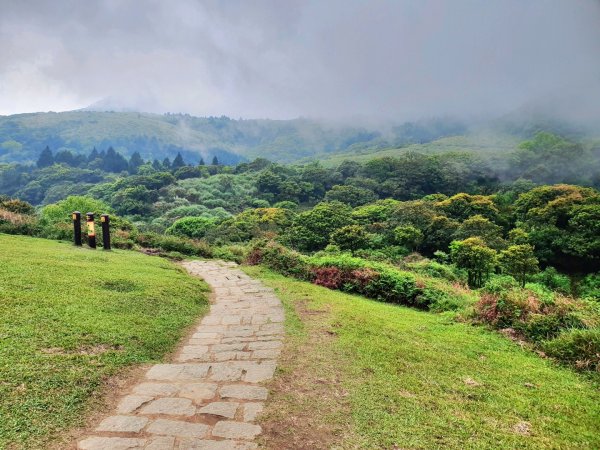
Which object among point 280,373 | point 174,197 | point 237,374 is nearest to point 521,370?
point 280,373

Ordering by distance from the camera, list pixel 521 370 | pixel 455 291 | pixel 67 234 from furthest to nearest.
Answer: pixel 67 234 < pixel 455 291 < pixel 521 370

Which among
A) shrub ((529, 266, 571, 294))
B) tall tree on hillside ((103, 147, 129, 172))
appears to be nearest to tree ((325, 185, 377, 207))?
shrub ((529, 266, 571, 294))

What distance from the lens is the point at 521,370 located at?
17.7ft

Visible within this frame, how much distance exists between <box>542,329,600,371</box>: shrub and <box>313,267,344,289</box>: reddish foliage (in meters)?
5.23

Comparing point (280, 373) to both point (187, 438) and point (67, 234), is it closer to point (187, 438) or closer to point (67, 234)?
point (187, 438)

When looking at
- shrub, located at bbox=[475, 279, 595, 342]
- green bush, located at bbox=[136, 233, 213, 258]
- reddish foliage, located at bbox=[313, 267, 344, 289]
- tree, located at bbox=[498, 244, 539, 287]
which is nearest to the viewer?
shrub, located at bbox=[475, 279, 595, 342]

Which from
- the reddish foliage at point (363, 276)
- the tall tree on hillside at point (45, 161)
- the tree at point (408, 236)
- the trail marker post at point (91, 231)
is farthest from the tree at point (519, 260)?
the tall tree on hillside at point (45, 161)

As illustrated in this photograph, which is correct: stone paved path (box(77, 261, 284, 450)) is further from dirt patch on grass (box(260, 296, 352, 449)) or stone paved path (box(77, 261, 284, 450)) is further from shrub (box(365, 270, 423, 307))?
shrub (box(365, 270, 423, 307))

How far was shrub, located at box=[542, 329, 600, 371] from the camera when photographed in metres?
5.57

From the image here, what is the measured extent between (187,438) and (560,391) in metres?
4.14

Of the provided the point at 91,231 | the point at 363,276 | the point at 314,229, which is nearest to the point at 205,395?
the point at 363,276

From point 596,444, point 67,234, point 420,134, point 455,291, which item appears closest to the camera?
point 596,444

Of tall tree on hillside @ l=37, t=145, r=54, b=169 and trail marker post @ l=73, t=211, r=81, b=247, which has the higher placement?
tall tree on hillside @ l=37, t=145, r=54, b=169

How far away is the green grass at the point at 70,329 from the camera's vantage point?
148 inches
